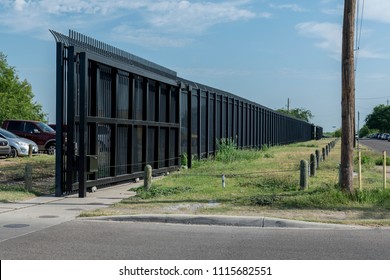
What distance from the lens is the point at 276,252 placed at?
7.03 metres

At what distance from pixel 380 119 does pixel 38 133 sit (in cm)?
16215

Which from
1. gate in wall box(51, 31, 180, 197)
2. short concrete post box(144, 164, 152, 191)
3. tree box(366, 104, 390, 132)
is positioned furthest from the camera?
tree box(366, 104, 390, 132)

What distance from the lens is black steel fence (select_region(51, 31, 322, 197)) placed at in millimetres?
12164

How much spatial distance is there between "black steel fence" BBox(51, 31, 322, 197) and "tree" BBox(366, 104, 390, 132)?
158 m

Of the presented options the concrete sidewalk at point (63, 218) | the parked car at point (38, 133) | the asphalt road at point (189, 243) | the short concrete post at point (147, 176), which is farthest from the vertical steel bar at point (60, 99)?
the parked car at point (38, 133)

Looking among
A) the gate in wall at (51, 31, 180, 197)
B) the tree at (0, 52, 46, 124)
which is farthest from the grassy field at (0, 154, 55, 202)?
the tree at (0, 52, 46, 124)

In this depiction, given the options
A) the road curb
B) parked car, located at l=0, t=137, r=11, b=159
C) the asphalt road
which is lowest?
the asphalt road

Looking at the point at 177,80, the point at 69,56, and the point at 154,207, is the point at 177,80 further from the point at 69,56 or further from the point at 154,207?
the point at 154,207

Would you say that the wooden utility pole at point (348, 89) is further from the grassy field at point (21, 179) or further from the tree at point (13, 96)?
the tree at point (13, 96)

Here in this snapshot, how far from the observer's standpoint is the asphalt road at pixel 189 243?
679 centimetres

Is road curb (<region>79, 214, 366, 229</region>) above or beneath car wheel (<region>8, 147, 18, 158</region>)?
beneath

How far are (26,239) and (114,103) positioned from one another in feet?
22.3

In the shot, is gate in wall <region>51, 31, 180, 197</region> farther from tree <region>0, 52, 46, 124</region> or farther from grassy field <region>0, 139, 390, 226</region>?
tree <region>0, 52, 46, 124</region>

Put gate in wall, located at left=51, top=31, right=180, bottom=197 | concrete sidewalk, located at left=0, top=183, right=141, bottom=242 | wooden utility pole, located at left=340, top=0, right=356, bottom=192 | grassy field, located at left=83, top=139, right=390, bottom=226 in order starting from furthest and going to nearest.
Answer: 1. gate in wall, located at left=51, top=31, right=180, bottom=197
2. wooden utility pole, located at left=340, top=0, right=356, bottom=192
3. grassy field, located at left=83, top=139, right=390, bottom=226
4. concrete sidewalk, located at left=0, top=183, right=141, bottom=242
